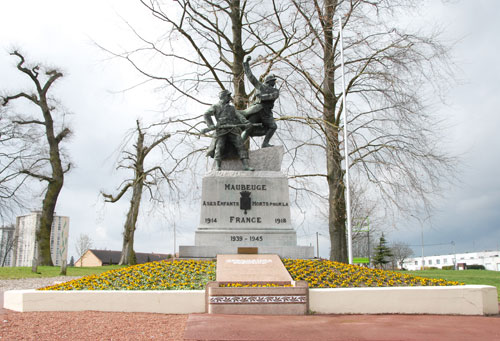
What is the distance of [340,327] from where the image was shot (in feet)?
22.4

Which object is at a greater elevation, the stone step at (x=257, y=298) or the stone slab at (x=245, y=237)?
the stone slab at (x=245, y=237)

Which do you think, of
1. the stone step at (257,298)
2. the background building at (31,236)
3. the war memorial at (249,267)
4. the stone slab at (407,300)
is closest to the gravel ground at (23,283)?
the background building at (31,236)

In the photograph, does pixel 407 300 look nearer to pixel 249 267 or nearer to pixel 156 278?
pixel 249 267

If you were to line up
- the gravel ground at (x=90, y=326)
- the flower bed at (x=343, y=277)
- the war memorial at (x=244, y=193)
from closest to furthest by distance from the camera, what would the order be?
the gravel ground at (x=90, y=326), the flower bed at (x=343, y=277), the war memorial at (x=244, y=193)

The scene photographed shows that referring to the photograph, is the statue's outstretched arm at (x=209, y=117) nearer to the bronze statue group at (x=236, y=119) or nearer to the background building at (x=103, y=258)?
the bronze statue group at (x=236, y=119)

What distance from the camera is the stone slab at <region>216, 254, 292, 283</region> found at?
29.2 ft

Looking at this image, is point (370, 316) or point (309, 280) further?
point (309, 280)

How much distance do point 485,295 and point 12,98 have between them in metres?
26.2

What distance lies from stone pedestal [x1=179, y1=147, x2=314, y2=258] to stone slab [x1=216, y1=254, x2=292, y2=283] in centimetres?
120

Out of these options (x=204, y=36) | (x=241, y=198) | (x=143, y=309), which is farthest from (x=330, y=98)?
(x=143, y=309)

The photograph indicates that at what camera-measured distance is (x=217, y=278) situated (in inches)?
350

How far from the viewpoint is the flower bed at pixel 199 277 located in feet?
29.3

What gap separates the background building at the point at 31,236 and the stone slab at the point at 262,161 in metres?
10.6

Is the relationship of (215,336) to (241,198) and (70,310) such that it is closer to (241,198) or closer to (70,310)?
(70,310)
